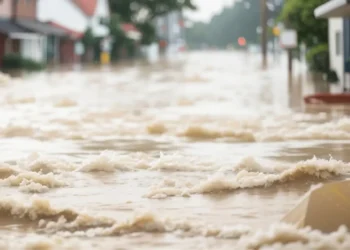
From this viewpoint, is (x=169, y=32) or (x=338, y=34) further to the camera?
(x=169, y=32)

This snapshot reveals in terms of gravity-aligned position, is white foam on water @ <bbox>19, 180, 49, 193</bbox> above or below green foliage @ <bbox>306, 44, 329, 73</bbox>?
below

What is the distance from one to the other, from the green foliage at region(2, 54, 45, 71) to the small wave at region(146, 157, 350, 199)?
151 feet

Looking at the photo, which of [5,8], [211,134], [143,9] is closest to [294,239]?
[211,134]

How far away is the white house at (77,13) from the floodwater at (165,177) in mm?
51898

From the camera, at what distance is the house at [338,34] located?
20062 mm

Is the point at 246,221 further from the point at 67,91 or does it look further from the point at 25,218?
the point at 67,91

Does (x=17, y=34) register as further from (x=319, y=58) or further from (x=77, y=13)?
(x=319, y=58)

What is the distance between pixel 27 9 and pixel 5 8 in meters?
5.15

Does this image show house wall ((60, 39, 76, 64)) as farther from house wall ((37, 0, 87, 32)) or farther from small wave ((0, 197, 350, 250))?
small wave ((0, 197, 350, 250))

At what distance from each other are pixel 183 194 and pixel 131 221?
4.78ft

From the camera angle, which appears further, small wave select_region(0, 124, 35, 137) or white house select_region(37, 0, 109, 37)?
white house select_region(37, 0, 109, 37)

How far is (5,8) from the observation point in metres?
58.8

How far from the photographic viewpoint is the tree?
9256 cm

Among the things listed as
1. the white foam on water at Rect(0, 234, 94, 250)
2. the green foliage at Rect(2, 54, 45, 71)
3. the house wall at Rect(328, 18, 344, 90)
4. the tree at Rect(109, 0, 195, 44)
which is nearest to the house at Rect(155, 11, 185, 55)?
the tree at Rect(109, 0, 195, 44)
